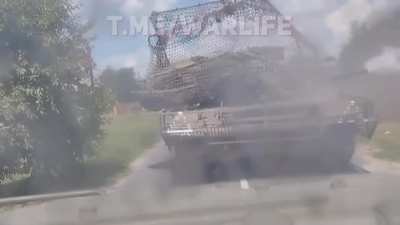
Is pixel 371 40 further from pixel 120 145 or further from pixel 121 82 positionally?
pixel 120 145

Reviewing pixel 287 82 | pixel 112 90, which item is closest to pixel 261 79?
pixel 287 82

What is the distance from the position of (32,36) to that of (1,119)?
46.8 inches

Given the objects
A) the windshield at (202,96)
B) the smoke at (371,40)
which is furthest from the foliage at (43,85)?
the smoke at (371,40)

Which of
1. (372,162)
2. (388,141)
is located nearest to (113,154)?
(372,162)

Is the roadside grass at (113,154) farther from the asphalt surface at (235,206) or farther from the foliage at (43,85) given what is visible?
the asphalt surface at (235,206)

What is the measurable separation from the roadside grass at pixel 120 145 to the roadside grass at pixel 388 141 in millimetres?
3664

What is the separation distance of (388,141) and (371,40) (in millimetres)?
6090

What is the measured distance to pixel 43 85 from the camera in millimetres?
8531

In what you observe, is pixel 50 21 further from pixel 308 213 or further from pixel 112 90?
pixel 308 213

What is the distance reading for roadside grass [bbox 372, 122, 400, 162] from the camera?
35.3 ft

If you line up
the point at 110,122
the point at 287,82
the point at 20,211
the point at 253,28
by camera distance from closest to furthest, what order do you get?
the point at 20,211 < the point at 253,28 < the point at 287,82 < the point at 110,122

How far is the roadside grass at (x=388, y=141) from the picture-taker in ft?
35.3

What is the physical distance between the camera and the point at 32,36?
335 inches

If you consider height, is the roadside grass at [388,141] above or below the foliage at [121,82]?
below
